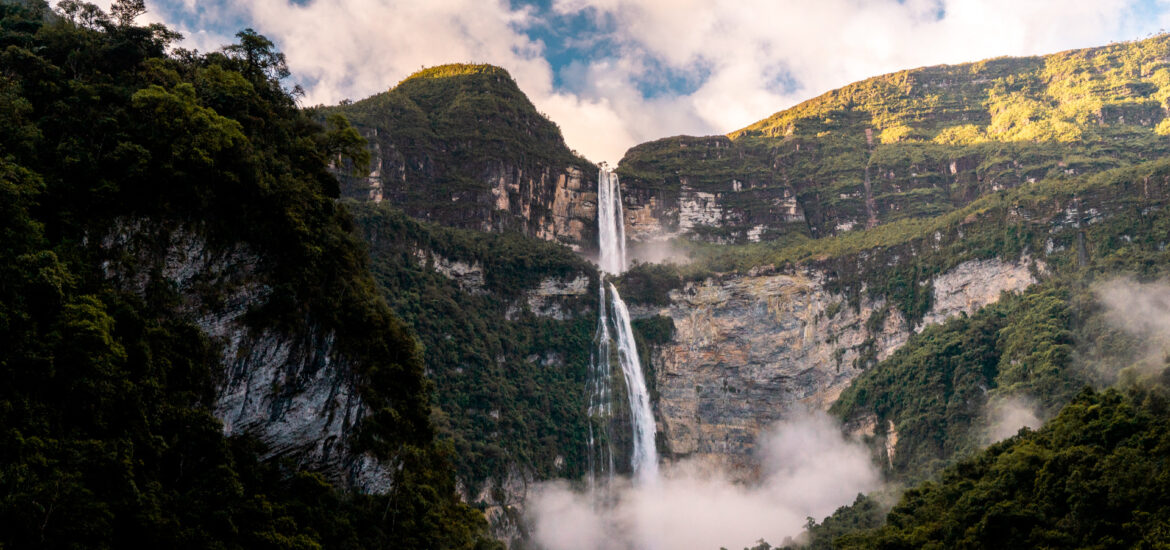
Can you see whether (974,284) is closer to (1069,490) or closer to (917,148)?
→ (917,148)

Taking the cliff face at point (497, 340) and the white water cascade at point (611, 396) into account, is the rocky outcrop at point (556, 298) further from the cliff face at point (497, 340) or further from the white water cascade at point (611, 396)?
the white water cascade at point (611, 396)

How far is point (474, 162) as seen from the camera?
87.6 metres

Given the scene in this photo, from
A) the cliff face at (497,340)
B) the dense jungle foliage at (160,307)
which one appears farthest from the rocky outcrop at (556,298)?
the dense jungle foliage at (160,307)

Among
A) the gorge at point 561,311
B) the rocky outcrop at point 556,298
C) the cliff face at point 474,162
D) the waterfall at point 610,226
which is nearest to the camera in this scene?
the gorge at point 561,311

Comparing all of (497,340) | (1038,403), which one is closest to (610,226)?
(497,340)

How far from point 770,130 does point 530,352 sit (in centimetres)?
6142

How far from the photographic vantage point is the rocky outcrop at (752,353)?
79.2 metres

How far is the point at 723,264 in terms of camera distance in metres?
89.4

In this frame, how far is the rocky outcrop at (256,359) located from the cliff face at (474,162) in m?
48.8

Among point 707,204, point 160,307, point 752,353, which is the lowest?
point 160,307

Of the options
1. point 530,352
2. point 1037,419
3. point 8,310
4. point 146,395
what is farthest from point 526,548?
point 8,310

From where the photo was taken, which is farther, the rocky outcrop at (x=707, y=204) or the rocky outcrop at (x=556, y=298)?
the rocky outcrop at (x=707, y=204)

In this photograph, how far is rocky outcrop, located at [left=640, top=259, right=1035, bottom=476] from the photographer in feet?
260

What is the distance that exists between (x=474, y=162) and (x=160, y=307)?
60.6 metres
